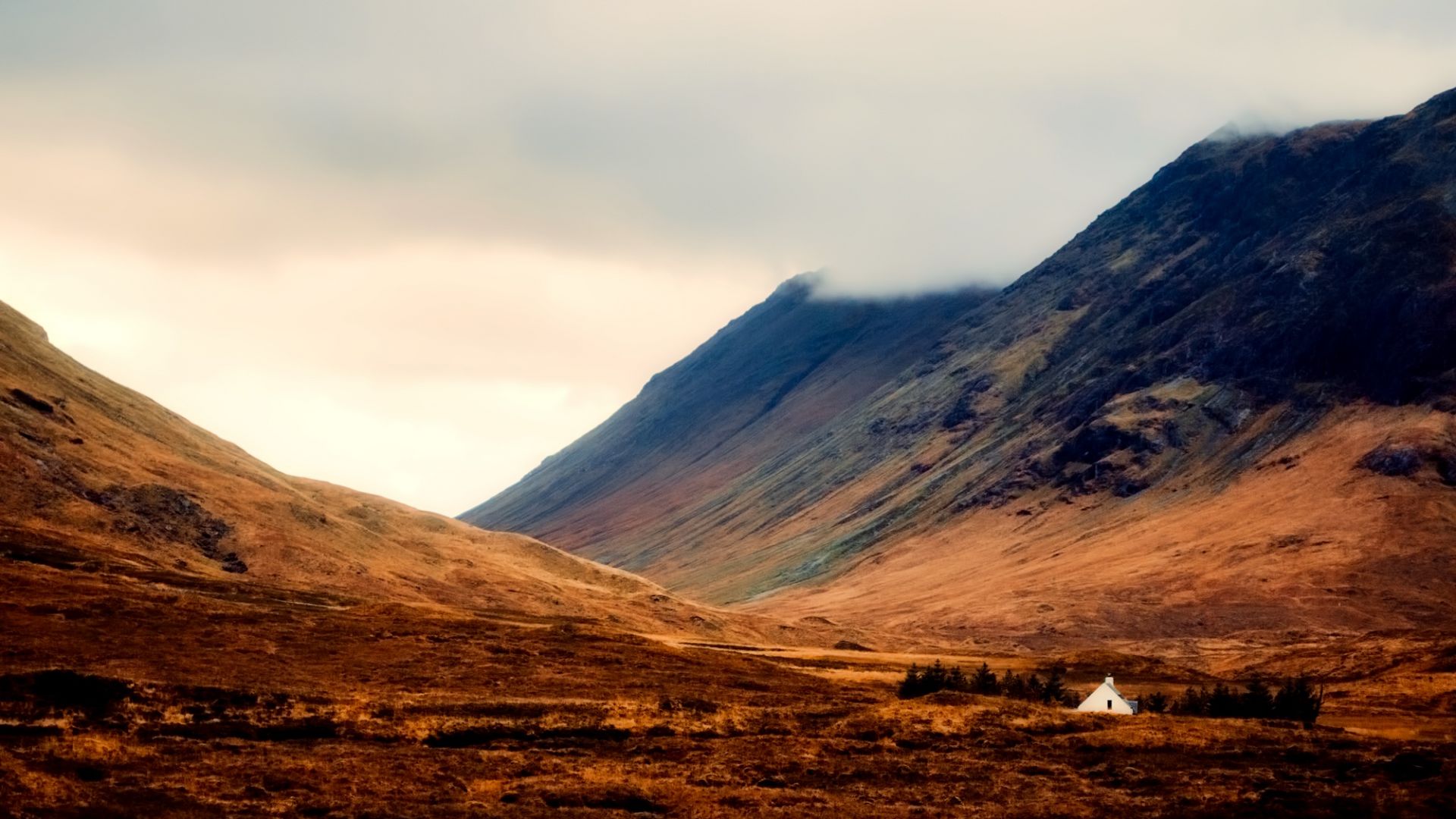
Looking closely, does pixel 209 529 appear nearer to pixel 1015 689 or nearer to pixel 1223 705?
pixel 1015 689

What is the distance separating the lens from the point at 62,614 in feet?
208

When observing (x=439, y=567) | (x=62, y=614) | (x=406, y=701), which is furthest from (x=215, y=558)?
(x=406, y=701)

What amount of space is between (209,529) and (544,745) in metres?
78.5

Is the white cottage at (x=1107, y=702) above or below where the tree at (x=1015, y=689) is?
above

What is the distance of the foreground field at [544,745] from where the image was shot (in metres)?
35.9

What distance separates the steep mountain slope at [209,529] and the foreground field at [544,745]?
2654 cm

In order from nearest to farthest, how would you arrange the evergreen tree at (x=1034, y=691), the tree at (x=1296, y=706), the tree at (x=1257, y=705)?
the tree at (x=1296, y=706) → the tree at (x=1257, y=705) → the evergreen tree at (x=1034, y=691)

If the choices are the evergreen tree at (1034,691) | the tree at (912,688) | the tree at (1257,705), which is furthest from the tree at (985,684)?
the tree at (1257,705)

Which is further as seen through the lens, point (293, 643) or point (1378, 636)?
point (1378, 636)

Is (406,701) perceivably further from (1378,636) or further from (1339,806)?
(1378,636)

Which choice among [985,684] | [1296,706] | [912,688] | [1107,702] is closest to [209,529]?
[912,688]

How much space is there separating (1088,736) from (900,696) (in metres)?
17.7

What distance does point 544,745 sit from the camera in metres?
45.7

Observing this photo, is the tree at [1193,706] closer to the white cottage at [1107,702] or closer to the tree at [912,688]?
the white cottage at [1107,702]
